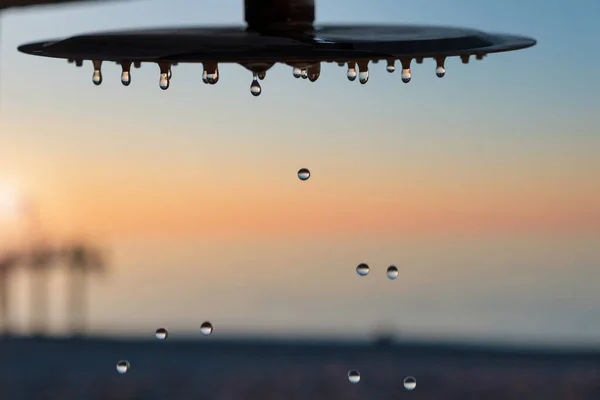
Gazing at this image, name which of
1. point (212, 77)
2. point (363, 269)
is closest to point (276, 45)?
point (212, 77)

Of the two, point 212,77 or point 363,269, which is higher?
point 212,77

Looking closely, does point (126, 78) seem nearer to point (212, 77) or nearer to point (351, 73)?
point (212, 77)

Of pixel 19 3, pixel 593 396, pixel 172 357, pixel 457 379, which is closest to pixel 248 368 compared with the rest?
pixel 172 357

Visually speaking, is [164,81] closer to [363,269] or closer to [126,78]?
[126,78]

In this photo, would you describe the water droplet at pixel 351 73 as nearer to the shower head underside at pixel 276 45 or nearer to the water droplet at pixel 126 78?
the shower head underside at pixel 276 45

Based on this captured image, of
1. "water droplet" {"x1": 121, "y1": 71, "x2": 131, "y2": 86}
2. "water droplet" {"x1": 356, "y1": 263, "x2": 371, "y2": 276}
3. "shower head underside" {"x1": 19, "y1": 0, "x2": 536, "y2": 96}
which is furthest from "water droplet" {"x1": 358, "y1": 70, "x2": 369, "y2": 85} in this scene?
"water droplet" {"x1": 356, "y1": 263, "x2": 371, "y2": 276}

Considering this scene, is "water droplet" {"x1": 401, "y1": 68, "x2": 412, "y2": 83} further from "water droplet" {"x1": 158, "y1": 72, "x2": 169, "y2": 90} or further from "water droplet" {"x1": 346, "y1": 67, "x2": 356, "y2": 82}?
"water droplet" {"x1": 158, "y1": 72, "x2": 169, "y2": 90}

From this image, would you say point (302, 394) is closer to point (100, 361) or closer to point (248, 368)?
point (248, 368)

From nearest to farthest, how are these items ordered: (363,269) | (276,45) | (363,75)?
1. (276,45)
2. (363,75)
3. (363,269)

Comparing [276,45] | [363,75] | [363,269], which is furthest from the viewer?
[363,269]

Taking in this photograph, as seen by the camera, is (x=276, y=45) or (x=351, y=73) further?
(x=351, y=73)

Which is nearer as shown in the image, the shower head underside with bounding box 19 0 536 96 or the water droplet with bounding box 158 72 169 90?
the shower head underside with bounding box 19 0 536 96

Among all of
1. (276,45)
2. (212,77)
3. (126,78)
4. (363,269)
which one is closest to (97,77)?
(126,78)
